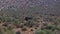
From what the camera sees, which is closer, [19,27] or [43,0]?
[19,27]

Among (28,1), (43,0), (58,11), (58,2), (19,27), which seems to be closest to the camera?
(19,27)

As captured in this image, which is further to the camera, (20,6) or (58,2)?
(20,6)

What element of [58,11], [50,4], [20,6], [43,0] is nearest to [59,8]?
[58,11]

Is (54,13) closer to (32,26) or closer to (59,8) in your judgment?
(59,8)

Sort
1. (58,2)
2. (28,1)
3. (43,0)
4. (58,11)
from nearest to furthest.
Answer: (58,11)
(58,2)
(43,0)
(28,1)

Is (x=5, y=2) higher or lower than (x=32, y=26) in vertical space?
lower

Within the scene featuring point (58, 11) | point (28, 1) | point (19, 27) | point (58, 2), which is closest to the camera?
point (19, 27)

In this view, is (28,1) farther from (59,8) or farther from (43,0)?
(59,8)

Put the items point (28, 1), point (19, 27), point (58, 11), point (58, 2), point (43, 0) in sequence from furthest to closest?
point (28, 1) < point (43, 0) < point (58, 2) < point (58, 11) < point (19, 27)

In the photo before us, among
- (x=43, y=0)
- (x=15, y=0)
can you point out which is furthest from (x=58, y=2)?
(x=15, y=0)
